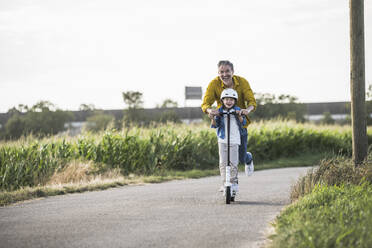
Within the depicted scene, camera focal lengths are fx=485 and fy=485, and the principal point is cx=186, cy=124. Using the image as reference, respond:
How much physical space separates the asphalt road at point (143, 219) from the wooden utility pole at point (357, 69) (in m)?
1.70

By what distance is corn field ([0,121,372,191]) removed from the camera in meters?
11.5

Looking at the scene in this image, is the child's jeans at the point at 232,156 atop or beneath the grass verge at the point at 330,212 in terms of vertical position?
atop

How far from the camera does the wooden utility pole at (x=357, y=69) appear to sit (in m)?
7.95

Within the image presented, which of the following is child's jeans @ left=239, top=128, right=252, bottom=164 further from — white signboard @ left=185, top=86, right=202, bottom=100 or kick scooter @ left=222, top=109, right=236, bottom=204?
white signboard @ left=185, top=86, right=202, bottom=100

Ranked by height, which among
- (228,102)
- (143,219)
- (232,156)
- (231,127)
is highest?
(228,102)

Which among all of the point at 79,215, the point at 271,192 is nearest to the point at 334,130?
the point at 271,192

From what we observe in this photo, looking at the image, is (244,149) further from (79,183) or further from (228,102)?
(79,183)

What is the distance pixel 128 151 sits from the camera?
46.2 feet

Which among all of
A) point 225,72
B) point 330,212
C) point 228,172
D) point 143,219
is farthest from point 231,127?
point 330,212

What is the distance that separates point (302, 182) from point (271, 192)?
4.90 ft

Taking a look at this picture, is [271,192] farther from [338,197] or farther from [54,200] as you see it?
[54,200]

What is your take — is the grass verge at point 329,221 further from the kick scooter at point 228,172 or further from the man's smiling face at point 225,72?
the man's smiling face at point 225,72

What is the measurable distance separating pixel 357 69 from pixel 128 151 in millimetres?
7754

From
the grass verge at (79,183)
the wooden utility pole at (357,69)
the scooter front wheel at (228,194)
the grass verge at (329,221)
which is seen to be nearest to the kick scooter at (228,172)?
the scooter front wheel at (228,194)
